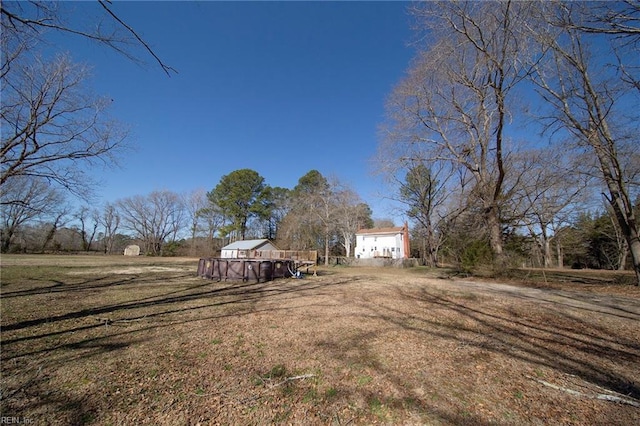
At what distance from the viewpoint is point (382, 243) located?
3800cm

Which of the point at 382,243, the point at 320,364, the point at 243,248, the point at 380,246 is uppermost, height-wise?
the point at 382,243

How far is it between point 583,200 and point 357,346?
2958 centimetres

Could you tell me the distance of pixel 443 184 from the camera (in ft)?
78.9

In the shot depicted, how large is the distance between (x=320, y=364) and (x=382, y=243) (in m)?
35.6

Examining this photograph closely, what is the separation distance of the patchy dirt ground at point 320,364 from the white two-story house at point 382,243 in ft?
99.5

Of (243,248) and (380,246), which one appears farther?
(380,246)

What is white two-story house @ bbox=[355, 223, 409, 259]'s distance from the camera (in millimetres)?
37344

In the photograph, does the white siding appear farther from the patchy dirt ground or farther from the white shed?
the patchy dirt ground

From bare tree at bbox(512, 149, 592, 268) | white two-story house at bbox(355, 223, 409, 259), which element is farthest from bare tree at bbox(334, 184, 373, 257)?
bare tree at bbox(512, 149, 592, 268)

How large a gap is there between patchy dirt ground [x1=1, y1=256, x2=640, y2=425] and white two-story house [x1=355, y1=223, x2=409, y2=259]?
1194 inches

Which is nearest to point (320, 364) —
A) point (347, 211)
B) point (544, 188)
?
point (544, 188)

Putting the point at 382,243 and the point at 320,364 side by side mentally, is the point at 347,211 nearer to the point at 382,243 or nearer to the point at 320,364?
the point at 382,243

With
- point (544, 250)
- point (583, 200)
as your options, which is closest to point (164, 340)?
point (583, 200)

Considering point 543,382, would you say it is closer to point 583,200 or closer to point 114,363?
point 114,363
